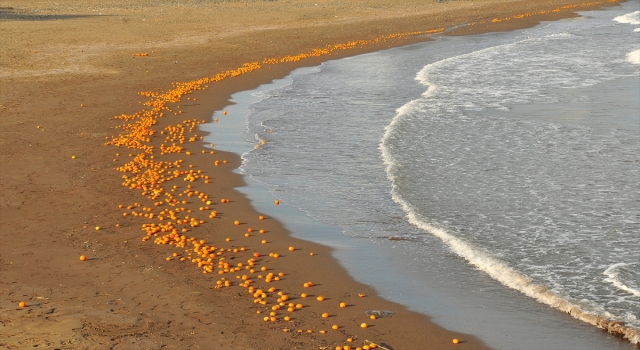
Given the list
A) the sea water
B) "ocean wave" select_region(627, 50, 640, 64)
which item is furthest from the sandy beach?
"ocean wave" select_region(627, 50, 640, 64)

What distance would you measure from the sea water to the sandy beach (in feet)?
2.21

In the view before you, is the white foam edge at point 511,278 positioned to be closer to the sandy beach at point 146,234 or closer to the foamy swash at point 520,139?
the foamy swash at point 520,139

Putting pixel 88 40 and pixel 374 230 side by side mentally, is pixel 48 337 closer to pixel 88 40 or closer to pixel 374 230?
pixel 374 230

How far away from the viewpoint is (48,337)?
7.85 meters

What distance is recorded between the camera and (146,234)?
11.3m

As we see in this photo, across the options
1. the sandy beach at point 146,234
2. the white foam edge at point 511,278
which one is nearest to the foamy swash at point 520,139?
the white foam edge at point 511,278

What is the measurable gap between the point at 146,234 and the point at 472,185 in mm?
5805

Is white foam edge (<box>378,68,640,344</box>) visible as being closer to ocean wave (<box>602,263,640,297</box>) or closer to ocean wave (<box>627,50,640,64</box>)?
ocean wave (<box>602,263,640,297</box>)

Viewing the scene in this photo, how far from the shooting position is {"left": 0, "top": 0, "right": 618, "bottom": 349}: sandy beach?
322 inches

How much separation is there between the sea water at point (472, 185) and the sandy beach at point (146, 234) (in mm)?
672

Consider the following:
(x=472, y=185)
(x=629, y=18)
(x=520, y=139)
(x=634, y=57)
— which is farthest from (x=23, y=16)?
(x=472, y=185)

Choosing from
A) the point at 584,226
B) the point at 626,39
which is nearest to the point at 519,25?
the point at 626,39

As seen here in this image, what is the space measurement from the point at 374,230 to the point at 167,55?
21665 mm

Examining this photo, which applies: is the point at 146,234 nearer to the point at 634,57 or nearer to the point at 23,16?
the point at 634,57
